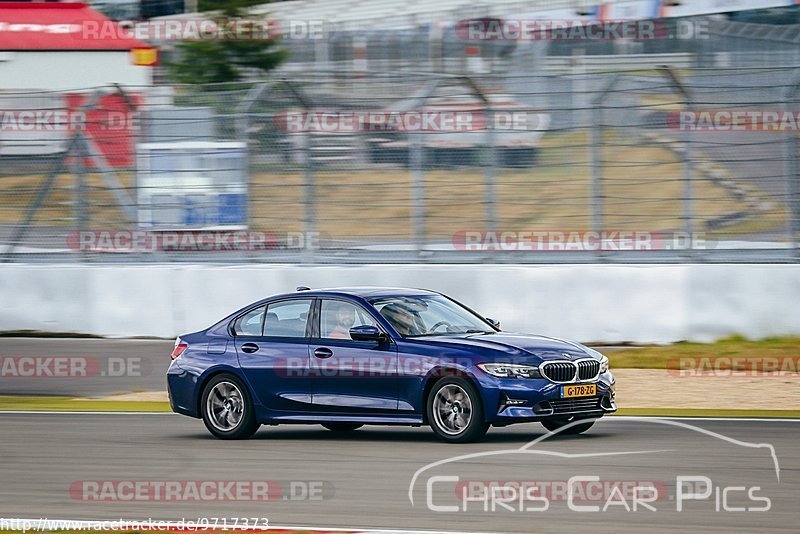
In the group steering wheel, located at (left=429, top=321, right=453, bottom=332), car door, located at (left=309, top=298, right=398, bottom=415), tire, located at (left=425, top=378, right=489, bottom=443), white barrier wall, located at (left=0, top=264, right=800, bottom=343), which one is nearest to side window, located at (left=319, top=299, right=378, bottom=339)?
car door, located at (left=309, top=298, right=398, bottom=415)

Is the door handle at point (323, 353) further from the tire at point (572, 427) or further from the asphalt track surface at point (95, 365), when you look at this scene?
the asphalt track surface at point (95, 365)

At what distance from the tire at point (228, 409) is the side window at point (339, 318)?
2.85ft

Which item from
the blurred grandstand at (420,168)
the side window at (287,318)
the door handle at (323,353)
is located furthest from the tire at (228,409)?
the blurred grandstand at (420,168)

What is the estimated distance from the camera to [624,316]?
17094 millimetres

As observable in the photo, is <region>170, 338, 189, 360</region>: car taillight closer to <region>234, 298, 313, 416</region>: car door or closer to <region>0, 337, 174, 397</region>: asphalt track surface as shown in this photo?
Answer: <region>234, 298, 313, 416</region>: car door

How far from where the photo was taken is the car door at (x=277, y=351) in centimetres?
1139

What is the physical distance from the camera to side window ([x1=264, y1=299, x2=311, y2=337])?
38.2 ft

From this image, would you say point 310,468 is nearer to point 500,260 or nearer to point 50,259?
point 500,260

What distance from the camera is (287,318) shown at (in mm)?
11750

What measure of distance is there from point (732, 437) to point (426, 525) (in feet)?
→ 14.8

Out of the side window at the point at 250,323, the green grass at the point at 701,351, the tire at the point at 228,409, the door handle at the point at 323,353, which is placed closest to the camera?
the door handle at the point at 323,353

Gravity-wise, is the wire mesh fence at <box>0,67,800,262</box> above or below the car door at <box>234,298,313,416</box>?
above

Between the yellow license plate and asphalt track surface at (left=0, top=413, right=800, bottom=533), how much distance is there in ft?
1.20

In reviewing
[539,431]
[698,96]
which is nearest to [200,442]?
[539,431]
